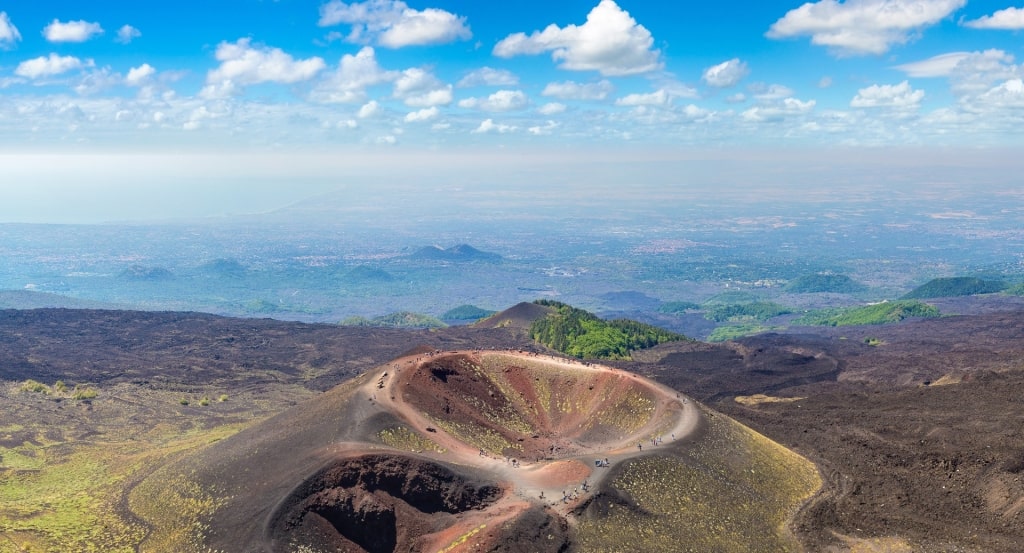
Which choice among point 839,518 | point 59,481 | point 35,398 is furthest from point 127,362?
point 839,518

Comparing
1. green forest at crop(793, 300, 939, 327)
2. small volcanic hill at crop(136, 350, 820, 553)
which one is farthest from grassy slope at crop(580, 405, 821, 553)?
green forest at crop(793, 300, 939, 327)

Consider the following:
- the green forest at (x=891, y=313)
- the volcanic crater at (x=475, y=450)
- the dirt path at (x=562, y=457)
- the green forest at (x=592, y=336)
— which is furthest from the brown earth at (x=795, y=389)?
the green forest at (x=891, y=313)

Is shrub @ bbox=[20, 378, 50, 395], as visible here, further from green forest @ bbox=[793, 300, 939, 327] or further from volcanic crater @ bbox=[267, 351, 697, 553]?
green forest @ bbox=[793, 300, 939, 327]

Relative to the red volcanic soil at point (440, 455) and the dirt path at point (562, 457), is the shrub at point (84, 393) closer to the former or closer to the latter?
the red volcanic soil at point (440, 455)

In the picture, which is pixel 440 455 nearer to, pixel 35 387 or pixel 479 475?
pixel 479 475

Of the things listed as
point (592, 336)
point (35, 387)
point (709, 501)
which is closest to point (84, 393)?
point (35, 387)

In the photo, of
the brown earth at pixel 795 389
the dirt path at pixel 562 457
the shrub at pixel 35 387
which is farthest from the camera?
the shrub at pixel 35 387
